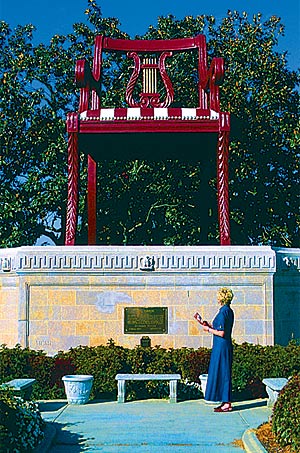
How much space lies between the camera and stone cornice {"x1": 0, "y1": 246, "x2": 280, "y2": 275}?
41.1ft

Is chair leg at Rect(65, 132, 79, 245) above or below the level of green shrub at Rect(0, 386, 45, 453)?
above

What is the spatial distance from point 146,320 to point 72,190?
101 inches

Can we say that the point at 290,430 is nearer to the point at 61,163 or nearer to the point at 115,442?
the point at 115,442

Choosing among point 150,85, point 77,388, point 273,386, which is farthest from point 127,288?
point 150,85

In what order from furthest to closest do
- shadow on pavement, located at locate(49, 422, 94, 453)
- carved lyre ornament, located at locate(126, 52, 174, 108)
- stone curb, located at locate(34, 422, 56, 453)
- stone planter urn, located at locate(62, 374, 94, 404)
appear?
carved lyre ornament, located at locate(126, 52, 174, 108), stone planter urn, located at locate(62, 374, 94, 404), shadow on pavement, located at locate(49, 422, 94, 453), stone curb, located at locate(34, 422, 56, 453)

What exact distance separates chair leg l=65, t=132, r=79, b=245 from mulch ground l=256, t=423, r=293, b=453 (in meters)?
5.40

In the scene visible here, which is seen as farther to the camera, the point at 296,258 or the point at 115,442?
the point at 296,258

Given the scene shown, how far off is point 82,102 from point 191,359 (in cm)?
520

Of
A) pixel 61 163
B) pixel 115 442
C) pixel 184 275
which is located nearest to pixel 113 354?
pixel 184 275

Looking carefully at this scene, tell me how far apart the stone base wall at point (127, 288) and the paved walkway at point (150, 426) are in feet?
6.00

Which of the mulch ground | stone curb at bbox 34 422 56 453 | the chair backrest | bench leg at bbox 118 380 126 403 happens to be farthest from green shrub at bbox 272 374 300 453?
the chair backrest

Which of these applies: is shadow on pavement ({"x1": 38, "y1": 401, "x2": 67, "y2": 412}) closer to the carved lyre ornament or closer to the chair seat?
the chair seat

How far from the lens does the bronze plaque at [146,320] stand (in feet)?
40.8

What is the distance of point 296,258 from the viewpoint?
1323cm
